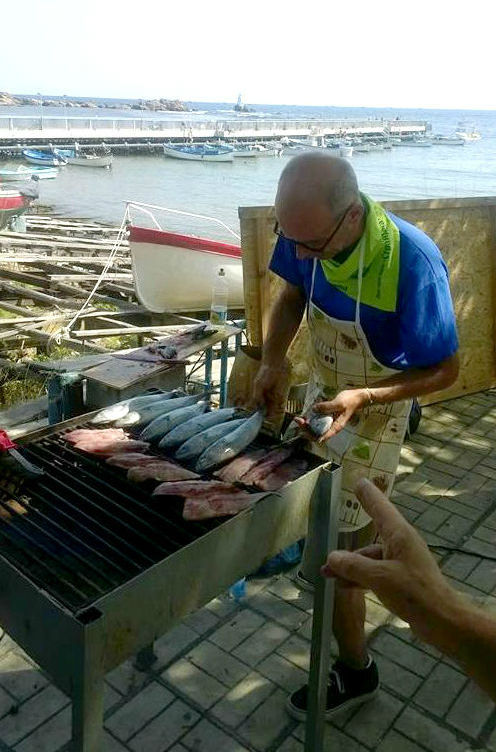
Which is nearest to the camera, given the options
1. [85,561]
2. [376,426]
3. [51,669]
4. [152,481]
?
[51,669]

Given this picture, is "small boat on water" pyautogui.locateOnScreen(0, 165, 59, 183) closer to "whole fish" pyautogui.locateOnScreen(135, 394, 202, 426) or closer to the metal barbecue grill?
"whole fish" pyautogui.locateOnScreen(135, 394, 202, 426)

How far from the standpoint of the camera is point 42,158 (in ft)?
148

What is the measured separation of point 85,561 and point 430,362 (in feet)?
5.50

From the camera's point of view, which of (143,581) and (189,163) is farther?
(189,163)

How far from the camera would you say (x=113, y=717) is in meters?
3.02

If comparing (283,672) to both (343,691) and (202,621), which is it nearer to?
(343,691)

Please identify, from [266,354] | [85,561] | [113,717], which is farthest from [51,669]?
[266,354]

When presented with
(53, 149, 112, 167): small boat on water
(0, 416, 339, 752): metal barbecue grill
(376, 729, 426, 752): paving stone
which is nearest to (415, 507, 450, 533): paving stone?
(376, 729, 426, 752): paving stone

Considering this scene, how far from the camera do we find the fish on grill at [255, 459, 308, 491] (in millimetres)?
2326

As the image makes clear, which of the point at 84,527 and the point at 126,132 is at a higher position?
the point at 126,132

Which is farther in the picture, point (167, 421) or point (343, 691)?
point (343, 691)

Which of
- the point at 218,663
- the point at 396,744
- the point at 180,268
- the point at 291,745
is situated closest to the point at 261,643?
the point at 218,663

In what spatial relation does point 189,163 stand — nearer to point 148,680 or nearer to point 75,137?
point 75,137

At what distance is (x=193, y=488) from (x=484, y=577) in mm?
2821
